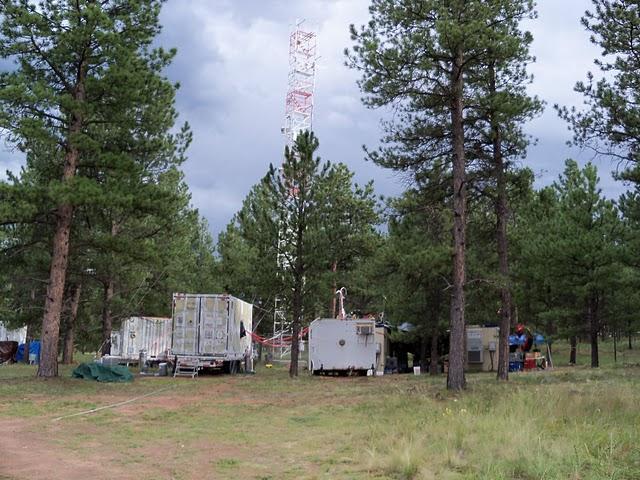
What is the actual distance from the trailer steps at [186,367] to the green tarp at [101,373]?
390 centimetres

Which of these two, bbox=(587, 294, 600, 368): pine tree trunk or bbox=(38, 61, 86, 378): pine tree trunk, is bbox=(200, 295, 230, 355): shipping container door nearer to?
bbox=(38, 61, 86, 378): pine tree trunk

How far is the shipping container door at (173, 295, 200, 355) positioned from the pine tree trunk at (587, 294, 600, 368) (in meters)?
17.8

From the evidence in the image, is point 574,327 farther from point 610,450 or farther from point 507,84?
point 610,450

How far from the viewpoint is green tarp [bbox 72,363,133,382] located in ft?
64.4

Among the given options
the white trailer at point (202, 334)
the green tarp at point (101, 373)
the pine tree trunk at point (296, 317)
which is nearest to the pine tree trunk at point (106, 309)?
the white trailer at point (202, 334)

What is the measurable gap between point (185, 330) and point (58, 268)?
7.42m

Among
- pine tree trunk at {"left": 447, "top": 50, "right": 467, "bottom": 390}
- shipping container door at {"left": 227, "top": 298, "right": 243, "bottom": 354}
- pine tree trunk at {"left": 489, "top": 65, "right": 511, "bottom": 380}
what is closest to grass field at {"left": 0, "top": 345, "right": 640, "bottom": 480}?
pine tree trunk at {"left": 447, "top": 50, "right": 467, "bottom": 390}

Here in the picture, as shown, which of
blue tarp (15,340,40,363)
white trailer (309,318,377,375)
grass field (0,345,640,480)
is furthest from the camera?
blue tarp (15,340,40,363)

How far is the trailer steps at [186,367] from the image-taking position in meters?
24.5

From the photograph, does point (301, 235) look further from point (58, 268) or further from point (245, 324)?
point (58, 268)

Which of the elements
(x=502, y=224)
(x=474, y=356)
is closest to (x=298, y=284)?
(x=502, y=224)

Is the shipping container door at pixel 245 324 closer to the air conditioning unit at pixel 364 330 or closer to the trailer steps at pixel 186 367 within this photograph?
the trailer steps at pixel 186 367

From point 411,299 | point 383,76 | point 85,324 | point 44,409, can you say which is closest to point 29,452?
point 44,409

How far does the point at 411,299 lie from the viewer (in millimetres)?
25156
